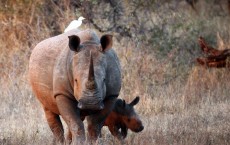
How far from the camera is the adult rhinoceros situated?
24.0 ft

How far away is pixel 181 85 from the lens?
12.9 meters

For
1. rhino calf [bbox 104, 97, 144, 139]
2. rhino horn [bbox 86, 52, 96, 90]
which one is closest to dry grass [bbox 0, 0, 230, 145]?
rhino calf [bbox 104, 97, 144, 139]

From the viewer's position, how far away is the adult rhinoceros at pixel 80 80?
7301 mm

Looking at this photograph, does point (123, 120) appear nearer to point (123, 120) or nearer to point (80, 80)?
point (123, 120)

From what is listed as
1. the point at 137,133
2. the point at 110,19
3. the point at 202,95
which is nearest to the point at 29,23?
the point at 110,19

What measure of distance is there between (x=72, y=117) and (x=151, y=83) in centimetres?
506

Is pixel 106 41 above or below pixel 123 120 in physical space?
above

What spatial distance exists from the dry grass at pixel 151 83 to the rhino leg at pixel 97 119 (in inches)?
21.5

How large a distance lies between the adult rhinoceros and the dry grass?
2.43 ft

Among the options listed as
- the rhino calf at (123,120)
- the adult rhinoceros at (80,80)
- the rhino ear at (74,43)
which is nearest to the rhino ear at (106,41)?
the adult rhinoceros at (80,80)

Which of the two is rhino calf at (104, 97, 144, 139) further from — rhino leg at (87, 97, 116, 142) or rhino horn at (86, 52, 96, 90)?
rhino horn at (86, 52, 96, 90)

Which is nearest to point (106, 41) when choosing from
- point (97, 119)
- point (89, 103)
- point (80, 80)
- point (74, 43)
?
point (74, 43)

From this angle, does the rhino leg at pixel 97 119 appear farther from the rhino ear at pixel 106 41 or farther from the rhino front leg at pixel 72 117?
the rhino ear at pixel 106 41

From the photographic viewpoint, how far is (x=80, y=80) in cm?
746
